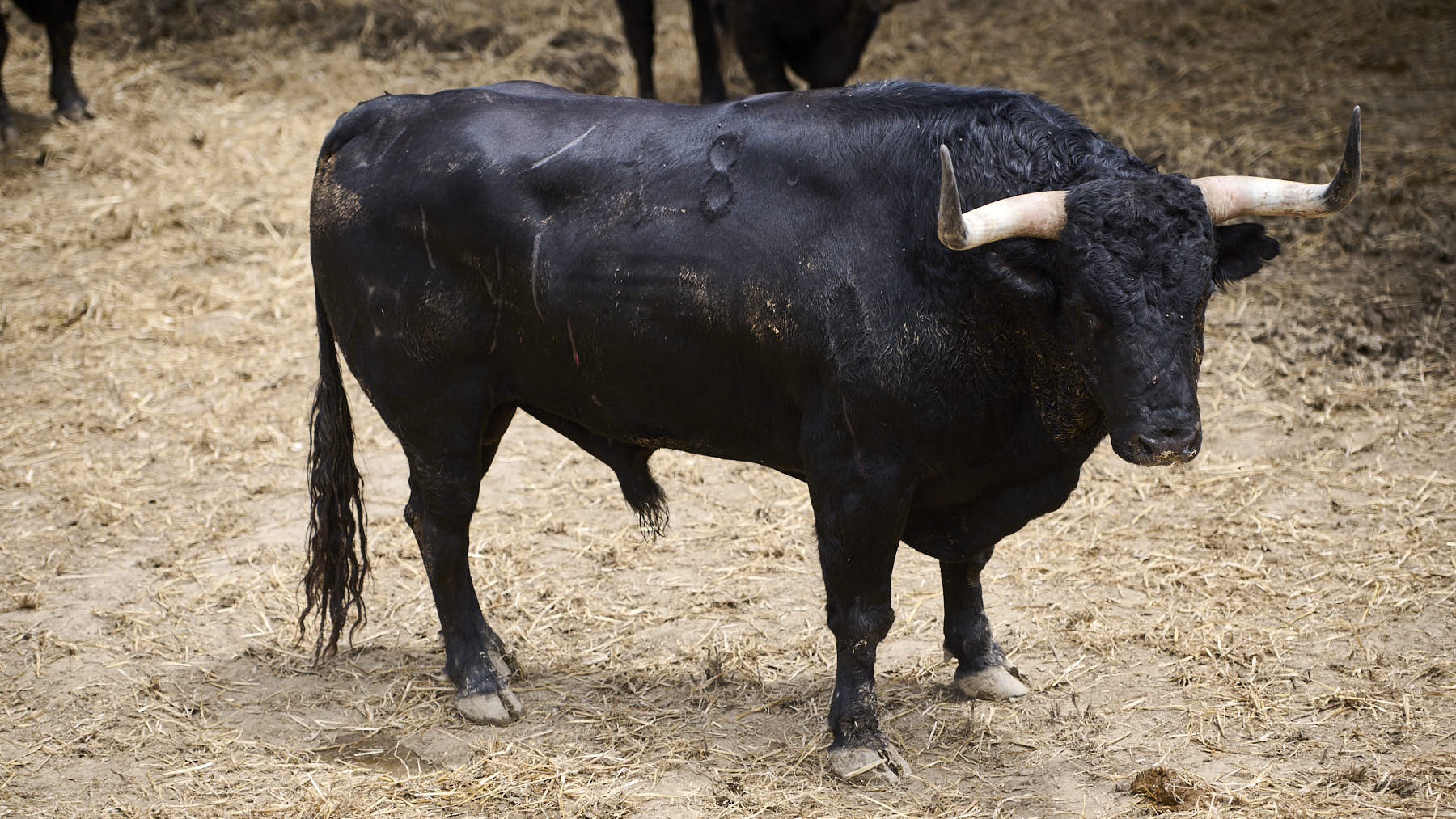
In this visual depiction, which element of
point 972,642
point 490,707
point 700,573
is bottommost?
point 490,707

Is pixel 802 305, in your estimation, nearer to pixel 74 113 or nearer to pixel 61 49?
pixel 74 113

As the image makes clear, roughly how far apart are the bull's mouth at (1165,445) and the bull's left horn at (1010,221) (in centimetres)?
53

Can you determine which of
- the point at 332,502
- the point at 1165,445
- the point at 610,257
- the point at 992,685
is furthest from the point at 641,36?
the point at 1165,445

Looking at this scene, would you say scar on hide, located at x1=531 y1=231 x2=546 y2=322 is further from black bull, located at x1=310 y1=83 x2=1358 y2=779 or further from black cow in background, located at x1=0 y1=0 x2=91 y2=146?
black cow in background, located at x1=0 y1=0 x2=91 y2=146

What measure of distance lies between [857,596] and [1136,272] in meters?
1.24

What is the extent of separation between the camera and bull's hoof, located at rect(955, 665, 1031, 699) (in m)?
4.36

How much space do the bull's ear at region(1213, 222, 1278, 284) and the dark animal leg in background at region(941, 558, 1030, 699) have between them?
1293 mm

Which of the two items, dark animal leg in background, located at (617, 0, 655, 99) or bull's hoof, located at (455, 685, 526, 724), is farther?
dark animal leg in background, located at (617, 0, 655, 99)

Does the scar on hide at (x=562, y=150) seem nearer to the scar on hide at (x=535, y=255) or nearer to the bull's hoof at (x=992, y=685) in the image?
the scar on hide at (x=535, y=255)

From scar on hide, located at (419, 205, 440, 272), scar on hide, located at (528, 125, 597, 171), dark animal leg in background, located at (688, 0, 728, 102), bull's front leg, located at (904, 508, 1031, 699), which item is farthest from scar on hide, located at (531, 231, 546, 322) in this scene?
dark animal leg in background, located at (688, 0, 728, 102)

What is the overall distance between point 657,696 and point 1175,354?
2.09 metres

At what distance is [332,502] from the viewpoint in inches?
181

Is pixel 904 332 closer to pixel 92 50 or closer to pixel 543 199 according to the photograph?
pixel 543 199

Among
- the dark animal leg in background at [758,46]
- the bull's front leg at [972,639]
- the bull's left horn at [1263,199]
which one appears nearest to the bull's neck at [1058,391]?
the bull's left horn at [1263,199]
